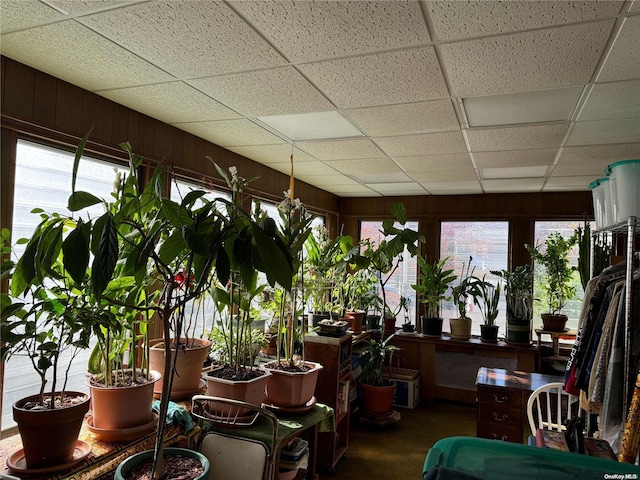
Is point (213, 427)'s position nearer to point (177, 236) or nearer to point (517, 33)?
point (177, 236)

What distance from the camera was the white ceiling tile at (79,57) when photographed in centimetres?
173

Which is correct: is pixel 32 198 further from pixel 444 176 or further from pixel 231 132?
pixel 444 176

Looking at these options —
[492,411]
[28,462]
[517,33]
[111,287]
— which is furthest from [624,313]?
[28,462]

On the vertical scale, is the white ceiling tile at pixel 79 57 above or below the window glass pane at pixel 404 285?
above

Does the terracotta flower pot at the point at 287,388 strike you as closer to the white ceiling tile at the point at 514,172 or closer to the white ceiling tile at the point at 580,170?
the white ceiling tile at the point at 514,172

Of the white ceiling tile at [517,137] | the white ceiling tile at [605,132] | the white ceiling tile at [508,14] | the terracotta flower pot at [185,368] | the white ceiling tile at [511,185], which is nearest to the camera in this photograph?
the white ceiling tile at [508,14]

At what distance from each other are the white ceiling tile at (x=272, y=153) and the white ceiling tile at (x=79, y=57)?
1336mm

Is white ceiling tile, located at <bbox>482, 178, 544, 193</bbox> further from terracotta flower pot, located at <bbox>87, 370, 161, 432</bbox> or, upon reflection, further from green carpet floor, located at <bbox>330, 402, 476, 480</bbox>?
terracotta flower pot, located at <bbox>87, 370, 161, 432</bbox>

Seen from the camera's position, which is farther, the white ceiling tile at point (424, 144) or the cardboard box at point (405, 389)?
the cardboard box at point (405, 389)

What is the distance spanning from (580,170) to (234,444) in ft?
12.2

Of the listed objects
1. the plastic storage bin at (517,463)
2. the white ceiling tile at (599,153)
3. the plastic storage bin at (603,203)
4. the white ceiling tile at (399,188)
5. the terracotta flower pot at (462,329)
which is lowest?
the terracotta flower pot at (462,329)

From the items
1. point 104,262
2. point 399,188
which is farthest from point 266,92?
point 399,188

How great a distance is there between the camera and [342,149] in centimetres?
345

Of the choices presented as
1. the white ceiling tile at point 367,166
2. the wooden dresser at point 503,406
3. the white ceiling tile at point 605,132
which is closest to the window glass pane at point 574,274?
the wooden dresser at point 503,406
